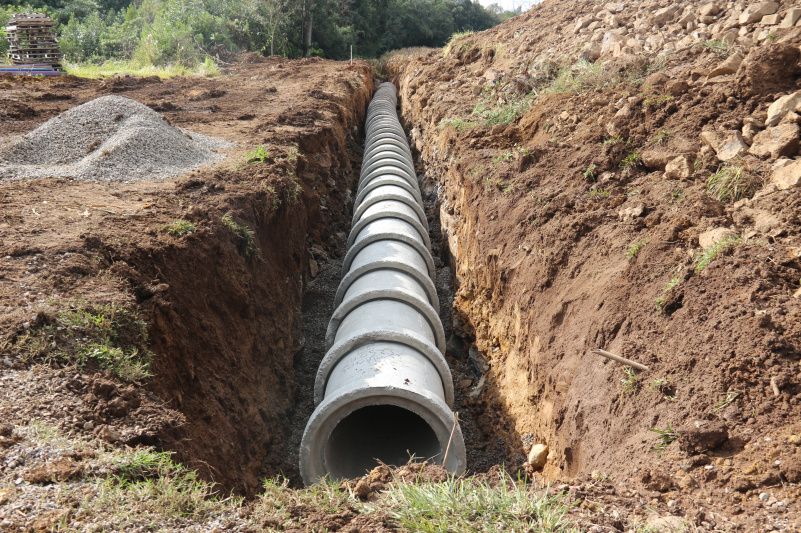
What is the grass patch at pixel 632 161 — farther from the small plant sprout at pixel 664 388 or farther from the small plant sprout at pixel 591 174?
the small plant sprout at pixel 664 388

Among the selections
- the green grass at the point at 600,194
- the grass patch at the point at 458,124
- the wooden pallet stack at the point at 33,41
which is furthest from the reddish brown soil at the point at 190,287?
the wooden pallet stack at the point at 33,41

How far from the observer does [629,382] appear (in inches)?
170

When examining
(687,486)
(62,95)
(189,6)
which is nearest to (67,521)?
(687,486)

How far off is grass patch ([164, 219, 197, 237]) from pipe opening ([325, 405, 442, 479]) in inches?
95.3

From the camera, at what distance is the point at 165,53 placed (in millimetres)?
22453

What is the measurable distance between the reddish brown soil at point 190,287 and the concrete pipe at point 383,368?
715 mm

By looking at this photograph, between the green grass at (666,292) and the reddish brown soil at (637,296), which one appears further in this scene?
the green grass at (666,292)

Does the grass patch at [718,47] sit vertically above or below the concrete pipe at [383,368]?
above

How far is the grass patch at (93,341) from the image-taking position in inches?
165

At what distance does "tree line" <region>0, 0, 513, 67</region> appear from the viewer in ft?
77.2

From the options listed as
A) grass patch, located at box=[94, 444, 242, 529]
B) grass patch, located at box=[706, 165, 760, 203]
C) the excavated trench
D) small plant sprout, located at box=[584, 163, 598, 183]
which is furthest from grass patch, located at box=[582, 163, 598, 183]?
grass patch, located at box=[94, 444, 242, 529]

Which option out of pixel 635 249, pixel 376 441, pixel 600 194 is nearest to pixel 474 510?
pixel 635 249

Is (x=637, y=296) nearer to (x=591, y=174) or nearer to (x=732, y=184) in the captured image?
(x=732, y=184)

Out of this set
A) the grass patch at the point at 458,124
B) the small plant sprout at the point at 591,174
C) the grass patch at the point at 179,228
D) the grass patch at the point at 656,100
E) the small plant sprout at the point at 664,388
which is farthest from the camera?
the grass patch at the point at 458,124
